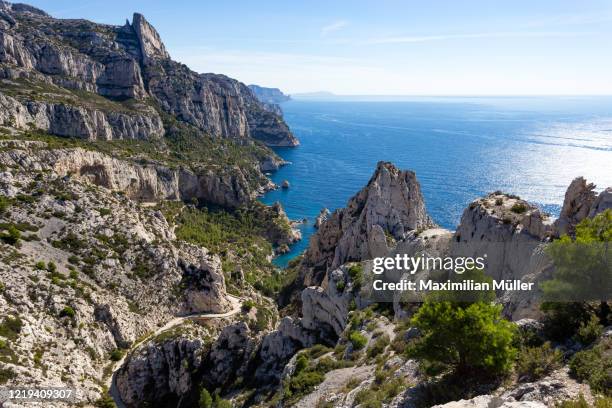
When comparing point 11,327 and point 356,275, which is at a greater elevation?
point 356,275

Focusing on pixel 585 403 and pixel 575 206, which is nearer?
pixel 585 403

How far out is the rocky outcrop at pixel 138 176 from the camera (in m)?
84.2

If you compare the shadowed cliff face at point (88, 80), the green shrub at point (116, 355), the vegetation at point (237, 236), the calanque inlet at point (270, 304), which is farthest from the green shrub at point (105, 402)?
the shadowed cliff face at point (88, 80)

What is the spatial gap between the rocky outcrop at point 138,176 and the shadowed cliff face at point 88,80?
20.2m

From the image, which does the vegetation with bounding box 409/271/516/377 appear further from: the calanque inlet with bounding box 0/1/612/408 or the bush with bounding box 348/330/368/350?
the bush with bounding box 348/330/368/350

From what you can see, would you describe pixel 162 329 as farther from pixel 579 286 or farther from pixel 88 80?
pixel 88 80

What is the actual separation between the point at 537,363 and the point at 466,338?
3.24 metres

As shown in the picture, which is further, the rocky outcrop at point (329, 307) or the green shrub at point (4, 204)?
the green shrub at point (4, 204)

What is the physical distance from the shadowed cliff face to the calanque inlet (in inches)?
81.9

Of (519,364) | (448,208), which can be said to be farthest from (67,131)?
(519,364)

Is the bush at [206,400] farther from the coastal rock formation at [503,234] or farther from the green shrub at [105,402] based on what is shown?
the coastal rock formation at [503,234]

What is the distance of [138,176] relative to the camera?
392ft

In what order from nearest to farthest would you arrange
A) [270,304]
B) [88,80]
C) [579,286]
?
[579,286], [270,304], [88,80]

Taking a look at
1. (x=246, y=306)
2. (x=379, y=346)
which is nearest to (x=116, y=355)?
(x=246, y=306)
